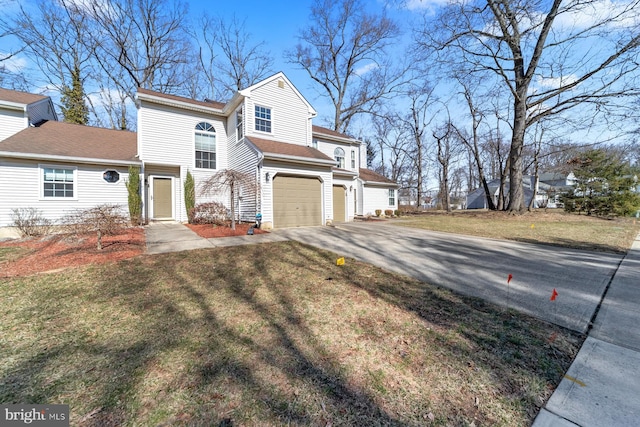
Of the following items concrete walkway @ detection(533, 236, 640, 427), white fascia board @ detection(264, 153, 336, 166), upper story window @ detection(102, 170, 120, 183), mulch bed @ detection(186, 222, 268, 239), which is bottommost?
concrete walkway @ detection(533, 236, 640, 427)

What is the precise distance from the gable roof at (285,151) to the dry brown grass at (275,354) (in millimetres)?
7201

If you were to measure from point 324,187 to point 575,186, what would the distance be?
19755mm

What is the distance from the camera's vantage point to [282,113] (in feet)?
42.3

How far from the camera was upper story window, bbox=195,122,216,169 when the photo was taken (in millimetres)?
12891

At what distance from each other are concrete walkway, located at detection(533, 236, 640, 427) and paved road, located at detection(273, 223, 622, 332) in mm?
228

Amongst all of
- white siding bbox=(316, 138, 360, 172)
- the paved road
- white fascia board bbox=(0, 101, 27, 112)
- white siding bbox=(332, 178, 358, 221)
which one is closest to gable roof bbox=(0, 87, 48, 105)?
white fascia board bbox=(0, 101, 27, 112)

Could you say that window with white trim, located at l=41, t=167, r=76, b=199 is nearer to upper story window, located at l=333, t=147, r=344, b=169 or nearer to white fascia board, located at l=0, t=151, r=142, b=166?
white fascia board, located at l=0, t=151, r=142, b=166

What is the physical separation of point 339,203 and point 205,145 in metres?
8.28

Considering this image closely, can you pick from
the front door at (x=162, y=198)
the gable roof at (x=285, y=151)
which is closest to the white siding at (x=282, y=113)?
the gable roof at (x=285, y=151)

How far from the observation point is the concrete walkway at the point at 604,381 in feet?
5.40

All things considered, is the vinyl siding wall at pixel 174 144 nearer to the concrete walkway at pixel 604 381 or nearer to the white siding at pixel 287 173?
the white siding at pixel 287 173

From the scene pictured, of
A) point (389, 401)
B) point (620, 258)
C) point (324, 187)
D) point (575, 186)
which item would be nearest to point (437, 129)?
point (575, 186)

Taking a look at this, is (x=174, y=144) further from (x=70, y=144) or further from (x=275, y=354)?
(x=275, y=354)

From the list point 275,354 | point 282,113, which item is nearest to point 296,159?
point 282,113
